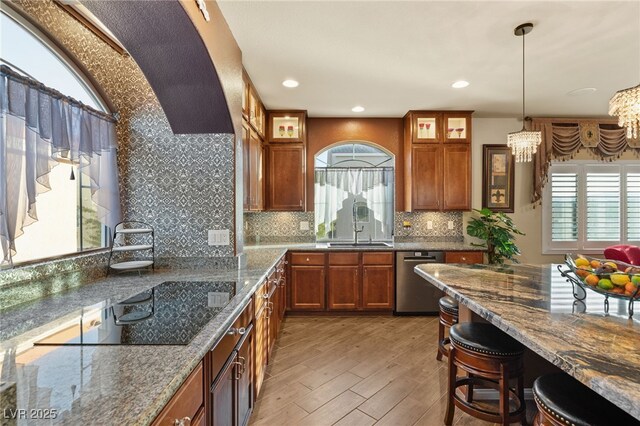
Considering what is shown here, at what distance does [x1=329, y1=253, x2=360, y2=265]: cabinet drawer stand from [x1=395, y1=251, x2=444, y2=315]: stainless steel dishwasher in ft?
1.73

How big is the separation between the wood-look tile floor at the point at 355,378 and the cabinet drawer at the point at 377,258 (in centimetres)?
75

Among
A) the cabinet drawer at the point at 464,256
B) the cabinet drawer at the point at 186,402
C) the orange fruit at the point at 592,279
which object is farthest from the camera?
the cabinet drawer at the point at 464,256

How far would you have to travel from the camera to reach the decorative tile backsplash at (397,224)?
4.38 metres

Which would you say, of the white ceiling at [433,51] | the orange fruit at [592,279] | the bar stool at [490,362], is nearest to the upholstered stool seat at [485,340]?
the bar stool at [490,362]

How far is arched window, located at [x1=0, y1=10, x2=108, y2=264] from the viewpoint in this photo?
1548 millimetres

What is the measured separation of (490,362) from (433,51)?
7.76ft

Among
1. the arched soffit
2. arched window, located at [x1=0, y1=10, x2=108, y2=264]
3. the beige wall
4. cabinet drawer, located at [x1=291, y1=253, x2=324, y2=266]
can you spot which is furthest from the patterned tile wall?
the beige wall

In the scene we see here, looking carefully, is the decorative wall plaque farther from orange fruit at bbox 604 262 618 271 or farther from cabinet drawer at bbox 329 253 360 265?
orange fruit at bbox 604 262 618 271

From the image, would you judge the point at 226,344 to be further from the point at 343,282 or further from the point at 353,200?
the point at 353,200

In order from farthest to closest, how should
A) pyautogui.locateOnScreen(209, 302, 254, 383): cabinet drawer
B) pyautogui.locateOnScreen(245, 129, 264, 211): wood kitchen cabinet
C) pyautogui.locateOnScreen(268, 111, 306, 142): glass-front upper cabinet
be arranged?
1. pyautogui.locateOnScreen(268, 111, 306, 142): glass-front upper cabinet
2. pyautogui.locateOnScreen(245, 129, 264, 211): wood kitchen cabinet
3. pyautogui.locateOnScreen(209, 302, 254, 383): cabinet drawer

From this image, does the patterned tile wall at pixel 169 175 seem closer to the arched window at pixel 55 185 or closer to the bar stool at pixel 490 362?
the arched window at pixel 55 185

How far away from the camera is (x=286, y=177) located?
4.13m

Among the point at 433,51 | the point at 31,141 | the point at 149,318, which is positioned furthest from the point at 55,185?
the point at 433,51

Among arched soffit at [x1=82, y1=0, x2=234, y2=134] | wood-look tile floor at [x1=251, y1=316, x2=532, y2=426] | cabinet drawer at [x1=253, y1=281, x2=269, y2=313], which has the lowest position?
wood-look tile floor at [x1=251, y1=316, x2=532, y2=426]
